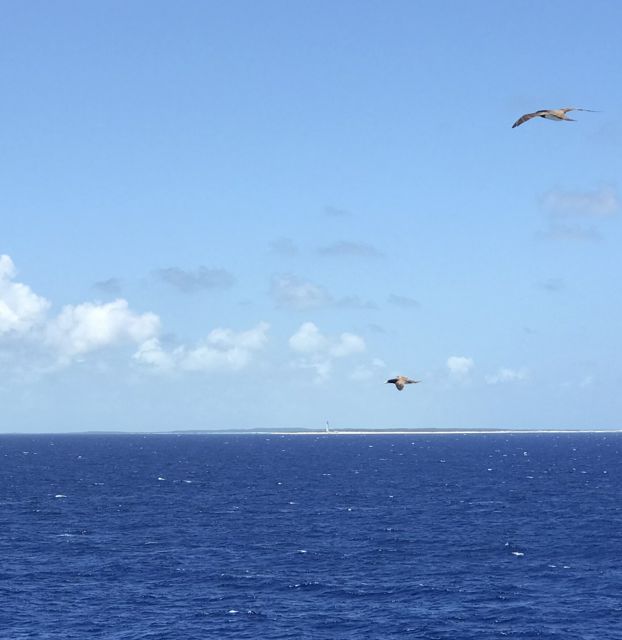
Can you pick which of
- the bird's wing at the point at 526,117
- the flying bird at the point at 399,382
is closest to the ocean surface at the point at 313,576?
the flying bird at the point at 399,382

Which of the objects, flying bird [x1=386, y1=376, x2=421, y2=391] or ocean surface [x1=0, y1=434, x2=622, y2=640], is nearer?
flying bird [x1=386, y1=376, x2=421, y2=391]

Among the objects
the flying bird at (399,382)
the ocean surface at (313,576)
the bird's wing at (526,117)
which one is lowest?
the ocean surface at (313,576)

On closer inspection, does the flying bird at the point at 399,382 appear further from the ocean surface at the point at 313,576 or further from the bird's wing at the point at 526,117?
the ocean surface at the point at 313,576

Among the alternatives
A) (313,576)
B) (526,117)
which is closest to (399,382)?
(526,117)

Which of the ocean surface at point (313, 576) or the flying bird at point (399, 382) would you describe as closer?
the flying bird at point (399, 382)

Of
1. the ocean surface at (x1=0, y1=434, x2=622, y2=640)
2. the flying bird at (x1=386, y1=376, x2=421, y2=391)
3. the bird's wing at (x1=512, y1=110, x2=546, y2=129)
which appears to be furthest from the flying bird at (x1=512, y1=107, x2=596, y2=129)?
the ocean surface at (x1=0, y1=434, x2=622, y2=640)

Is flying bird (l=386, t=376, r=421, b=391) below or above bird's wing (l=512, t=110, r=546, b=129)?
below

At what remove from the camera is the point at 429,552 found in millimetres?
144750

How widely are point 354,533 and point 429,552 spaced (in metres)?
24.0

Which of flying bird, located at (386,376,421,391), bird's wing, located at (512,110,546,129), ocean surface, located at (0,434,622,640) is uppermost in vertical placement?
bird's wing, located at (512,110,546,129)

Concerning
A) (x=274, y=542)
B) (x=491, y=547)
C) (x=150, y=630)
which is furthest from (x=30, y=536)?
(x=491, y=547)

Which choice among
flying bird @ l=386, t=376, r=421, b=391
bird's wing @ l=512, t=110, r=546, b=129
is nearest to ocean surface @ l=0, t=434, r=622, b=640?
flying bird @ l=386, t=376, r=421, b=391

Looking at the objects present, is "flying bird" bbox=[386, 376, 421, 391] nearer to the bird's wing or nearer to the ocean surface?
the bird's wing

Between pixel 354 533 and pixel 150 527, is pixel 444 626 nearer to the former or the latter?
pixel 354 533
